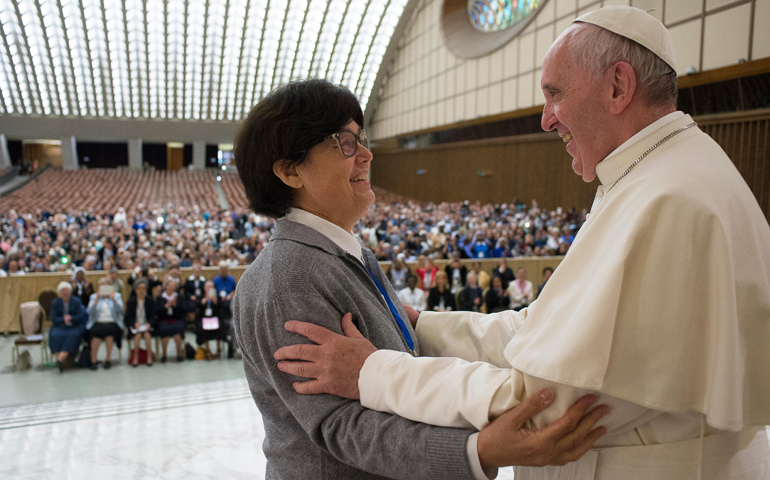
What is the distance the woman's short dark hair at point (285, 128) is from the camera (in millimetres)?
1452

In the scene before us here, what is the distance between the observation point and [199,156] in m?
37.7

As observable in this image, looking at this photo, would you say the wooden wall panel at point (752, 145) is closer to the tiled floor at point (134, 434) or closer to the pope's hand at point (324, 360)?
the tiled floor at point (134, 434)

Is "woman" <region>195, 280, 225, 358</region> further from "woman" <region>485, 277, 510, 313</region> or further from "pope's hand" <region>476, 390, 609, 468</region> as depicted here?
"pope's hand" <region>476, 390, 609, 468</region>

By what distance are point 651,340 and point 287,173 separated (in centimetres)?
102

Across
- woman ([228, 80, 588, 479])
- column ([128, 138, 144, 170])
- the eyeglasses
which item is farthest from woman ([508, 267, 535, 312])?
column ([128, 138, 144, 170])

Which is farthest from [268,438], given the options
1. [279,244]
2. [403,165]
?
[403,165]

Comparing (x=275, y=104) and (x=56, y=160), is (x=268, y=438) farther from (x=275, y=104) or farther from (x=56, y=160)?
(x=56, y=160)

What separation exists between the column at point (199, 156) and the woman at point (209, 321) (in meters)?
31.7

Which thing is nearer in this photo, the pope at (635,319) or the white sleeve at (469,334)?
the pope at (635,319)

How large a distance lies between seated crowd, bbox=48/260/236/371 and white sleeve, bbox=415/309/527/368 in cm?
666

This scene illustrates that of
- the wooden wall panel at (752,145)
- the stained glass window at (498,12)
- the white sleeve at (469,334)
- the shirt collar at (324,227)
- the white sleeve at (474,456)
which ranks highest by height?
the stained glass window at (498,12)

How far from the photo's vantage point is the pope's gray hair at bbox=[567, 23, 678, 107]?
127 cm

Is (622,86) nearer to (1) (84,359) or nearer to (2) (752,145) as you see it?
(1) (84,359)

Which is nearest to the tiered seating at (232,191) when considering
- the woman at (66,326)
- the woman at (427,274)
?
the woman at (427,274)
